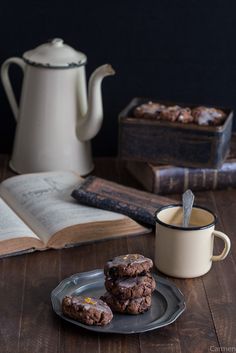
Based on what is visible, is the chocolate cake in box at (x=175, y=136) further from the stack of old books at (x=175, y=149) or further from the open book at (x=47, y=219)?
the open book at (x=47, y=219)

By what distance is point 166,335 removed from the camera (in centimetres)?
103

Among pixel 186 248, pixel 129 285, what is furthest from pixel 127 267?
pixel 186 248

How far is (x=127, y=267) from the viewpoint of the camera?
1.06m

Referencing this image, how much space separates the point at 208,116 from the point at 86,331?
1.97 ft

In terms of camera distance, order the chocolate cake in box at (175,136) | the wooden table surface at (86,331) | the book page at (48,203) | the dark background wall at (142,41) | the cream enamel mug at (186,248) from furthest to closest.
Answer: the dark background wall at (142,41) < the chocolate cake in box at (175,136) < the book page at (48,203) < the cream enamel mug at (186,248) < the wooden table surface at (86,331)

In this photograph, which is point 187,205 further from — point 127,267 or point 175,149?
point 175,149

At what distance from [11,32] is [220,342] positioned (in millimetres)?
866

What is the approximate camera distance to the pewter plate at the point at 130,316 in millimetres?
1027

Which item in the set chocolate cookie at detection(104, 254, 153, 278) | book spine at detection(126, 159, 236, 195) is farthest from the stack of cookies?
book spine at detection(126, 159, 236, 195)

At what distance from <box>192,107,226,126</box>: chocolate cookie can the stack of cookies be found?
1.57 ft

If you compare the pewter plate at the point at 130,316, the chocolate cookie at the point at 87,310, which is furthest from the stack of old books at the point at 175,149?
the chocolate cookie at the point at 87,310

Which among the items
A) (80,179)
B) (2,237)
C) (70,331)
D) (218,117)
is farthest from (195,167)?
(70,331)

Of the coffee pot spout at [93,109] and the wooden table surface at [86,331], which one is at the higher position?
the coffee pot spout at [93,109]

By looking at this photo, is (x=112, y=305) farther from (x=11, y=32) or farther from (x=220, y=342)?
(x=11, y=32)
